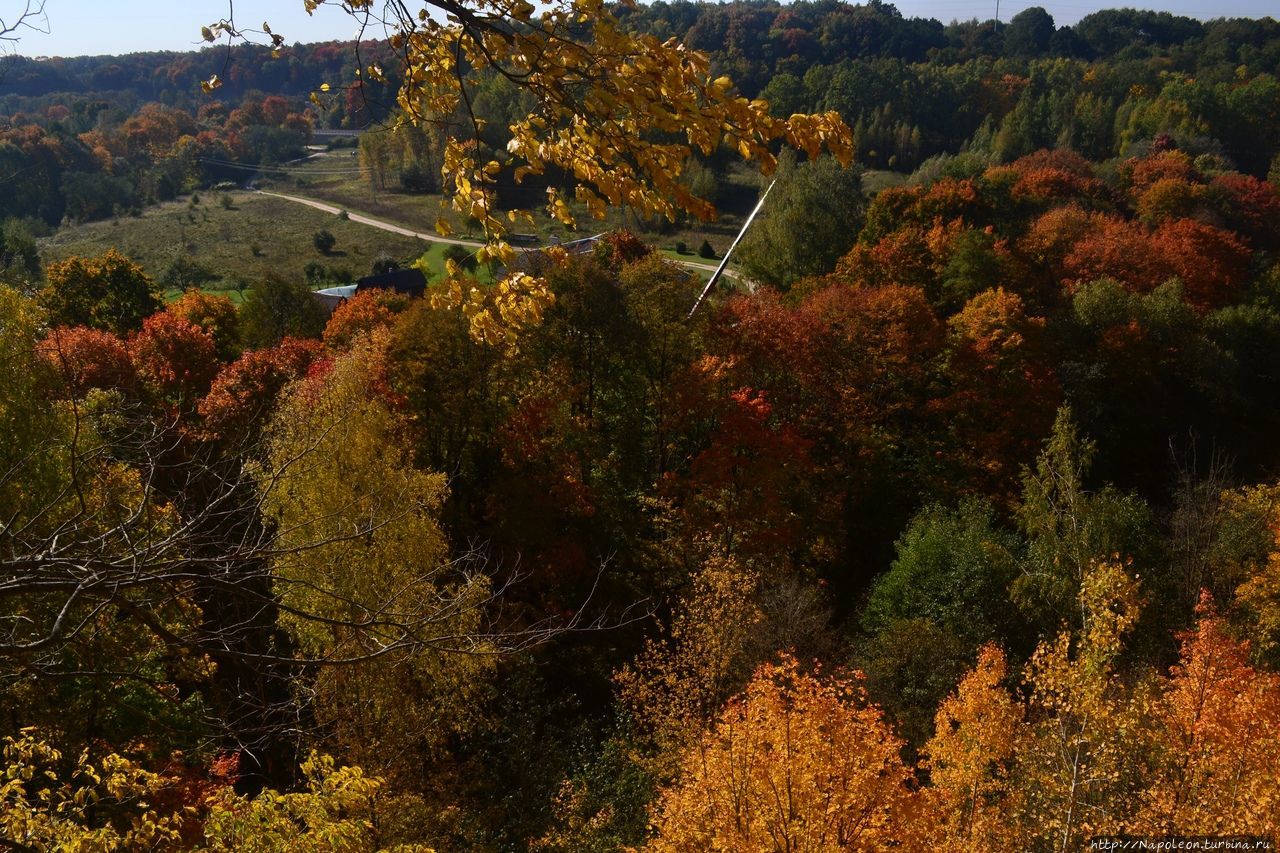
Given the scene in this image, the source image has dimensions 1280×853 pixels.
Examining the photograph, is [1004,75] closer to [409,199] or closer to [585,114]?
[409,199]

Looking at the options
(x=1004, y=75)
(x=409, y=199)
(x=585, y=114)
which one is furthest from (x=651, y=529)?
(x=1004, y=75)

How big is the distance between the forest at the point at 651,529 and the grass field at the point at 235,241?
18.7 m

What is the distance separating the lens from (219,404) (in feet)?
62.1

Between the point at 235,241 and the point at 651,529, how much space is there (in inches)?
1741

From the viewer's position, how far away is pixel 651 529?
19406mm

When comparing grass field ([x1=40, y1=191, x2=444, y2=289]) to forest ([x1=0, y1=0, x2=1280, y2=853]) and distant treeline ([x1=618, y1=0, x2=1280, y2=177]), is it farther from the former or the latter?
distant treeline ([x1=618, y1=0, x2=1280, y2=177])

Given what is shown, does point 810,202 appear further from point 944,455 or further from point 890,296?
point 944,455

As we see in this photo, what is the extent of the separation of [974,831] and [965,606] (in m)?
5.97

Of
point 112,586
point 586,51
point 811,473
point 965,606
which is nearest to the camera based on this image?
point 586,51

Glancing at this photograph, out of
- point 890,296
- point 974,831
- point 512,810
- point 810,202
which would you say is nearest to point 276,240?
point 810,202

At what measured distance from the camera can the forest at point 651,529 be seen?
4660mm

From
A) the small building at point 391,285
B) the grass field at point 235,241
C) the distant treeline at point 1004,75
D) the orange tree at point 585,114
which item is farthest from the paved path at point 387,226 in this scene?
the orange tree at point 585,114

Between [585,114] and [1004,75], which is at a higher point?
[1004,75]

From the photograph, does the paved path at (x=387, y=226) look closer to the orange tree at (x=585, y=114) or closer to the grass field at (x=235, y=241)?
the grass field at (x=235, y=241)
